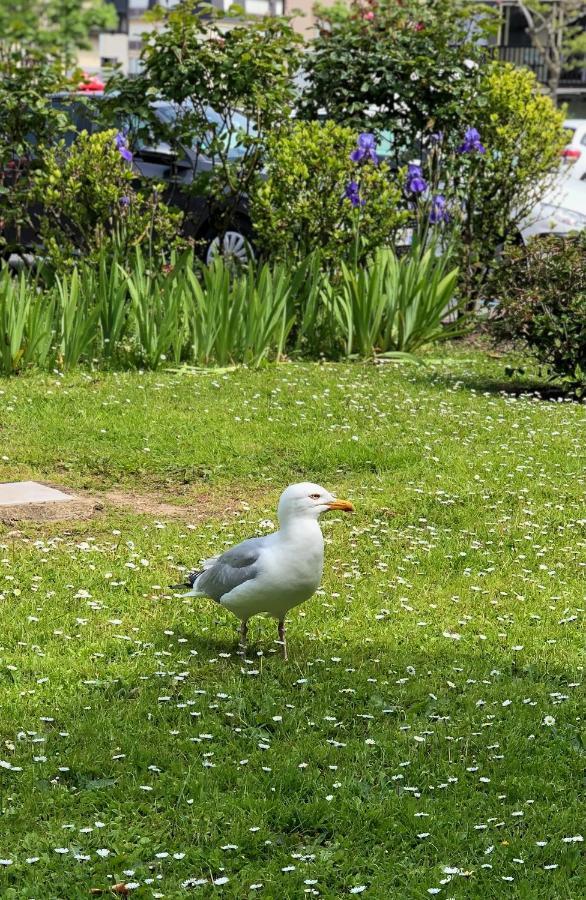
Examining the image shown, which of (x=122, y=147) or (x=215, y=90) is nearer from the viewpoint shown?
(x=122, y=147)

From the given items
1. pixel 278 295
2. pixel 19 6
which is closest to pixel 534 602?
pixel 278 295

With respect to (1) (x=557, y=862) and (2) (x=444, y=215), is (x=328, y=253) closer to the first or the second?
(2) (x=444, y=215)

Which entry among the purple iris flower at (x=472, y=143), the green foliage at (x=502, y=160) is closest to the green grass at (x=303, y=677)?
the purple iris flower at (x=472, y=143)

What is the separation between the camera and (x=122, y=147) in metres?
11.1

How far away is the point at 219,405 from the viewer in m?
8.85

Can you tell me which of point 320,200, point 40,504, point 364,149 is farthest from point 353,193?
point 40,504

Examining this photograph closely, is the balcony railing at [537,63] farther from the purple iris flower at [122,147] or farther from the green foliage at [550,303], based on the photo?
the green foliage at [550,303]

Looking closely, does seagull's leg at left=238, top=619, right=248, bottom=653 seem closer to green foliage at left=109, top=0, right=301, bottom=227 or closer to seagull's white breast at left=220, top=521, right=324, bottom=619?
seagull's white breast at left=220, top=521, right=324, bottom=619

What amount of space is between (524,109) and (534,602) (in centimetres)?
821

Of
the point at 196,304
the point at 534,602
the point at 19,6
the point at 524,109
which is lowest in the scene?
the point at 534,602

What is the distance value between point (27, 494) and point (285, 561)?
2709 mm

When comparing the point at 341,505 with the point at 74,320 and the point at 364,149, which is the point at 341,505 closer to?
the point at 74,320

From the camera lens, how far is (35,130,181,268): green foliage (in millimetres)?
10891

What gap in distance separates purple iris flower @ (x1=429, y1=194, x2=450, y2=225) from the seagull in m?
8.05
